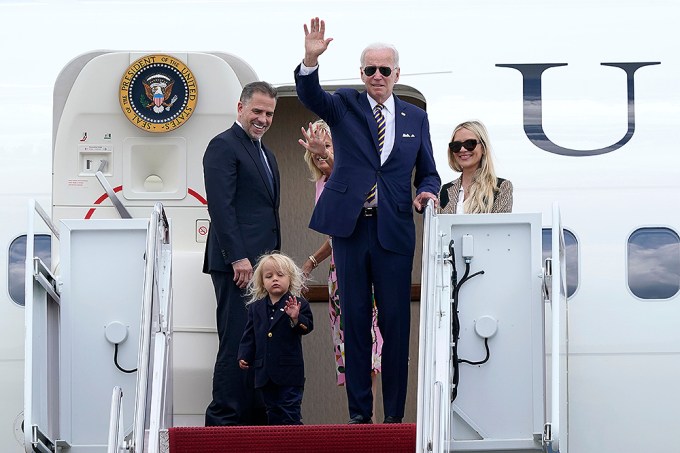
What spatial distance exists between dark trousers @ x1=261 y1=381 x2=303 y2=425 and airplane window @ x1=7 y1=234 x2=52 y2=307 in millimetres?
1805

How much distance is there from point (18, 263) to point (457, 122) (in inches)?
108

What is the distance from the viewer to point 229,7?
8.59 m

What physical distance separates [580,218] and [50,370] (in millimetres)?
3193

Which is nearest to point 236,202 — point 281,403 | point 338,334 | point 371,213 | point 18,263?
point 338,334

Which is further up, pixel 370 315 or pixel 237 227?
pixel 237 227

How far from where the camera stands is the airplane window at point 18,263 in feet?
27.1

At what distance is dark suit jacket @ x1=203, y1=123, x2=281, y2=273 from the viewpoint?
25.2 ft

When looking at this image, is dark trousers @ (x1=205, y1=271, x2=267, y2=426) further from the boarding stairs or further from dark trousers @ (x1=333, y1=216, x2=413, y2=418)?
dark trousers @ (x1=333, y1=216, x2=413, y2=418)

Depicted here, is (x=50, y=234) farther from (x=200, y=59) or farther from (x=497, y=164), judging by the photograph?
(x=497, y=164)

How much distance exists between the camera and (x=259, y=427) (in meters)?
6.83

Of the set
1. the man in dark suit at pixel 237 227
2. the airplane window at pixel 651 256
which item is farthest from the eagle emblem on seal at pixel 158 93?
the airplane window at pixel 651 256

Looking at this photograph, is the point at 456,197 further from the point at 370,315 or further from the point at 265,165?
the point at 265,165

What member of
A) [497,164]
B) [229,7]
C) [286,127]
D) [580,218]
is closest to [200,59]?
[229,7]

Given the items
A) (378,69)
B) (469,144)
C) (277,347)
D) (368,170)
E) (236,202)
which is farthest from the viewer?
(236,202)
